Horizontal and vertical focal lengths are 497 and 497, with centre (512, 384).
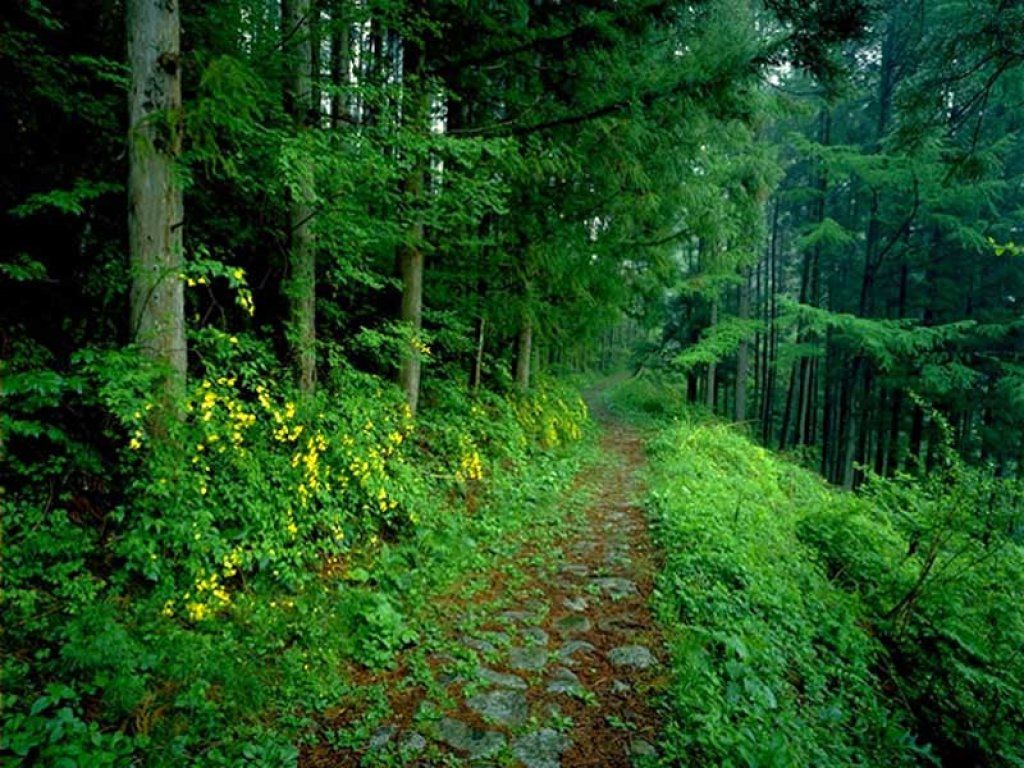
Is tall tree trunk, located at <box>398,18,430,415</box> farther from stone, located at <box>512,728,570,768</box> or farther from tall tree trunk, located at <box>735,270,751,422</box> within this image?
tall tree trunk, located at <box>735,270,751,422</box>

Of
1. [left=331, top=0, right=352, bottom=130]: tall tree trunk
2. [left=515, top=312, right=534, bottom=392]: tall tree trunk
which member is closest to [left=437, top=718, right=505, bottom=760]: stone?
[left=331, top=0, right=352, bottom=130]: tall tree trunk

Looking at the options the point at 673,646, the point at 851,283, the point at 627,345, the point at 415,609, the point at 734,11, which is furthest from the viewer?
the point at 627,345

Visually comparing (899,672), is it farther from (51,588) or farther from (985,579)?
(51,588)

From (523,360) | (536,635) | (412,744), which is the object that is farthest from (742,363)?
(412,744)

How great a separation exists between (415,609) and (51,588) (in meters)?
2.44

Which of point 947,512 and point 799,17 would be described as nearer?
point 799,17

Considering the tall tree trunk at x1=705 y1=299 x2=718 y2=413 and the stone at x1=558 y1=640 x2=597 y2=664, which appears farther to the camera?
the tall tree trunk at x1=705 y1=299 x2=718 y2=413

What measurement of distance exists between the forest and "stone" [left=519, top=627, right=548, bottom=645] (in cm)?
2

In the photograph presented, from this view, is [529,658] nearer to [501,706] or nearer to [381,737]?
[501,706]

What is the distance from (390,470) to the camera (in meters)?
5.61

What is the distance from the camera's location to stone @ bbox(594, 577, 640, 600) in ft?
15.9

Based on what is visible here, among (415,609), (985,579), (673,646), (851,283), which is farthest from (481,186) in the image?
(851,283)

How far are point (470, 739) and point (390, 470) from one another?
10.3 ft

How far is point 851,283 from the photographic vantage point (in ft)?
62.5
